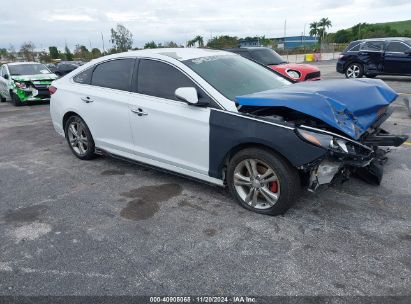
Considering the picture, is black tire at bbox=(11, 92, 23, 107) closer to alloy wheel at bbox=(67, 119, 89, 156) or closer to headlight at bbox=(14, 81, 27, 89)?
headlight at bbox=(14, 81, 27, 89)

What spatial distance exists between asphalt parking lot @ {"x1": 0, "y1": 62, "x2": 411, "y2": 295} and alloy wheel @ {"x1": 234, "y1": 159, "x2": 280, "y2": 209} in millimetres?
163

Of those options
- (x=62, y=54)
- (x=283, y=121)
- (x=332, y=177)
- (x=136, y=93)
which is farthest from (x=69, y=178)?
(x=62, y=54)

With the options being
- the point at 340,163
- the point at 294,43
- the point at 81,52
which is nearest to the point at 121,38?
the point at 81,52

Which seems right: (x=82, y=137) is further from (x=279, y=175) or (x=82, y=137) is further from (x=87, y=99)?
(x=279, y=175)

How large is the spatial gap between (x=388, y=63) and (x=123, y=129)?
12.4m

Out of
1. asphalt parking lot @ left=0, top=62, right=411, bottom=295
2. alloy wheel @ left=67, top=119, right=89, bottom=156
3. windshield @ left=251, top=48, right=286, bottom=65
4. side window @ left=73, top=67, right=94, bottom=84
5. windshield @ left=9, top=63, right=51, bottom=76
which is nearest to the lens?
asphalt parking lot @ left=0, top=62, right=411, bottom=295

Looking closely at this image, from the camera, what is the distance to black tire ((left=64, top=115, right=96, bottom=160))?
5.43 meters

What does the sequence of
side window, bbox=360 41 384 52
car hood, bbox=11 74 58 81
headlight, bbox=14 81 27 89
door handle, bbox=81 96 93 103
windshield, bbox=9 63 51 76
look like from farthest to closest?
side window, bbox=360 41 384 52 → windshield, bbox=9 63 51 76 → car hood, bbox=11 74 58 81 → headlight, bbox=14 81 27 89 → door handle, bbox=81 96 93 103

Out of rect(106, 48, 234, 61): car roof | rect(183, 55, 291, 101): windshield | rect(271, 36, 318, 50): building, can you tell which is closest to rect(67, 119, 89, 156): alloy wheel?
rect(106, 48, 234, 61): car roof

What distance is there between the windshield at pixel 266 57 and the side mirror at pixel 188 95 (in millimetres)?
8086

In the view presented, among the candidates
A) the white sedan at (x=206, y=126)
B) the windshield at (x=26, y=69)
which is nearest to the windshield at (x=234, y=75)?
the white sedan at (x=206, y=126)

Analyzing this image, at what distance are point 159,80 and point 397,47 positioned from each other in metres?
12.4

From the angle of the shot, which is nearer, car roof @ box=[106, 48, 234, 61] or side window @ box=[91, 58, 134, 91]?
car roof @ box=[106, 48, 234, 61]

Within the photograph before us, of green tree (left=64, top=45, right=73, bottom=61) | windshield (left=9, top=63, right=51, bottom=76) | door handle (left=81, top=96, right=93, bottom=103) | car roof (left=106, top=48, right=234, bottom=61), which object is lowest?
green tree (left=64, top=45, right=73, bottom=61)
